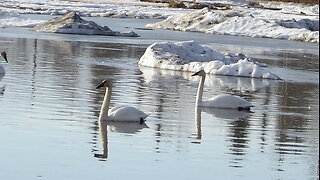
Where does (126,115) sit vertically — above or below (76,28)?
above

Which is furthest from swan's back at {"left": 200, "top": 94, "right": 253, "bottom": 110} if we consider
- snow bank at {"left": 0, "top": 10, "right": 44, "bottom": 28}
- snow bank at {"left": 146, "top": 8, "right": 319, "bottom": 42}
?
snow bank at {"left": 146, "top": 8, "right": 319, "bottom": 42}

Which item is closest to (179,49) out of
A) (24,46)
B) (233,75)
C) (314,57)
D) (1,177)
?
(233,75)

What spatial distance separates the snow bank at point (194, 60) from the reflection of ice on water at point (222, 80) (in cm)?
25

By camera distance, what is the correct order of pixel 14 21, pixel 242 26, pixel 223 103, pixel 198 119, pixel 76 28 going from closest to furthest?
pixel 198 119 < pixel 223 103 < pixel 76 28 < pixel 14 21 < pixel 242 26

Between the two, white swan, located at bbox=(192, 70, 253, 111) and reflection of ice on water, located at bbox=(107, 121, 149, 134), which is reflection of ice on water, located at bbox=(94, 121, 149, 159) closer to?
reflection of ice on water, located at bbox=(107, 121, 149, 134)

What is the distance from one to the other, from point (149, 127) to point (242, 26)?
28.5 meters

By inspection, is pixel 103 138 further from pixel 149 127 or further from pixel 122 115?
pixel 122 115

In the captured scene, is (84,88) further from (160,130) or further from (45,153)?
(45,153)

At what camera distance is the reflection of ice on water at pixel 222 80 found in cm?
1753

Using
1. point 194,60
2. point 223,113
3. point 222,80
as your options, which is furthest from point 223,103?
point 194,60

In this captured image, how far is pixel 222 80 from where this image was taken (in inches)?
732

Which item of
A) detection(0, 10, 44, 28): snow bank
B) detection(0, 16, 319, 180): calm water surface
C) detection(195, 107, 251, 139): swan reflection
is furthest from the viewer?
detection(0, 10, 44, 28): snow bank

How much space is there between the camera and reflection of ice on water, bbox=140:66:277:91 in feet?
57.5

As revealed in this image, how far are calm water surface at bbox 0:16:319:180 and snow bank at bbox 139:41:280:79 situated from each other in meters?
0.42
